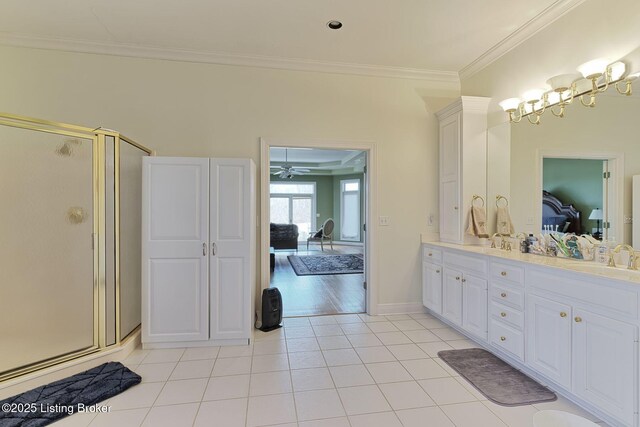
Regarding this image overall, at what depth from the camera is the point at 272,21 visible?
2.76 m

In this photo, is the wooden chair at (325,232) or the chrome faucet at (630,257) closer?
the chrome faucet at (630,257)

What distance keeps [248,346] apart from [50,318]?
1587 mm

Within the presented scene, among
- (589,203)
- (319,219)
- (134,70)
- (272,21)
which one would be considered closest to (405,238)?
(589,203)

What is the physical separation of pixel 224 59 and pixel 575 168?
3446mm

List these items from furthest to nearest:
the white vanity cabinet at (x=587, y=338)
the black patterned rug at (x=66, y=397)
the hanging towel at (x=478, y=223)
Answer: the hanging towel at (x=478, y=223) → the black patterned rug at (x=66, y=397) → the white vanity cabinet at (x=587, y=338)

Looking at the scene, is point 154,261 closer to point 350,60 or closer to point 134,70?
point 134,70

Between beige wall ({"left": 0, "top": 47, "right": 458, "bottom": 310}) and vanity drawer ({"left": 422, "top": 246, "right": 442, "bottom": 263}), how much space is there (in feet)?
0.38

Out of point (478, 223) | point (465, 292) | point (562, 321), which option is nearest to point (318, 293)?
point (465, 292)

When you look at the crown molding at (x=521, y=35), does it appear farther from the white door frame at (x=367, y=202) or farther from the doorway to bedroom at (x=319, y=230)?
the doorway to bedroom at (x=319, y=230)

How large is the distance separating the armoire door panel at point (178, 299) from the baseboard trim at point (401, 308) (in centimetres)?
198

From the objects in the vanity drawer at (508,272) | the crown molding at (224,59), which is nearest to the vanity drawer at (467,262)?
the vanity drawer at (508,272)

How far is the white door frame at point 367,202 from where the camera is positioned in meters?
3.45

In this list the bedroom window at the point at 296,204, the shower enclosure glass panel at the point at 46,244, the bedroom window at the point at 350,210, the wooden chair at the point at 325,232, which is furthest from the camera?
the bedroom window at the point at 296,204

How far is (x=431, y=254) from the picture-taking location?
3586 millimetres
